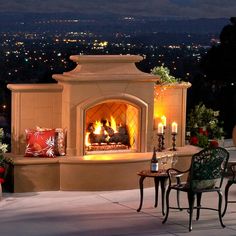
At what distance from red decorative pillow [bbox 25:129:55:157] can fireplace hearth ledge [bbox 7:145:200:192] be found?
17cm

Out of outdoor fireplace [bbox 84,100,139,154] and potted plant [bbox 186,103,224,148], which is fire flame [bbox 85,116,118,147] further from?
potted plant [bbox 186,103,224,148]

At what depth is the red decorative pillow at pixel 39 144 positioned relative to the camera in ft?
43.0

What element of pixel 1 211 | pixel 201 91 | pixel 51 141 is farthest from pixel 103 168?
pixel 201 91

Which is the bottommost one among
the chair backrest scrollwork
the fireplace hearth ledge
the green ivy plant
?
the fireplace hearth ledge

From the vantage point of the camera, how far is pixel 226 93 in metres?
26.7

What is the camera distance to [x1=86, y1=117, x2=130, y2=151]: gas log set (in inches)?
548

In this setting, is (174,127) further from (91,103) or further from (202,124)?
(202,124)

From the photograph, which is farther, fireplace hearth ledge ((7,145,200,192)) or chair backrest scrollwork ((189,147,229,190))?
fireplace hearth ledge ((7,145,200,192))

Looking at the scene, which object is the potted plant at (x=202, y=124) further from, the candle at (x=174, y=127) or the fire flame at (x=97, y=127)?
the fire flame at (x=97, y=127)

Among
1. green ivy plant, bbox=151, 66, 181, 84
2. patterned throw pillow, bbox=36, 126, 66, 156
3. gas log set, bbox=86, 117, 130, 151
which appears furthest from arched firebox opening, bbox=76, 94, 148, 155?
green ivy plant, bbox=151, 66, 181, 84

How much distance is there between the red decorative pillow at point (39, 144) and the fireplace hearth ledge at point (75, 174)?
0.17 meters

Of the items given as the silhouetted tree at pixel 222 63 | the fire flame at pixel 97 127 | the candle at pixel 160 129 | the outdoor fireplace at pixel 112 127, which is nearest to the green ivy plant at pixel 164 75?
the outdoor fireplace at pixel 112 127

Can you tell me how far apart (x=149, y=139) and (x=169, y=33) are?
23.7 feet

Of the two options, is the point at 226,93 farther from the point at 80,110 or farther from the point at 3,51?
the point at 80,110
